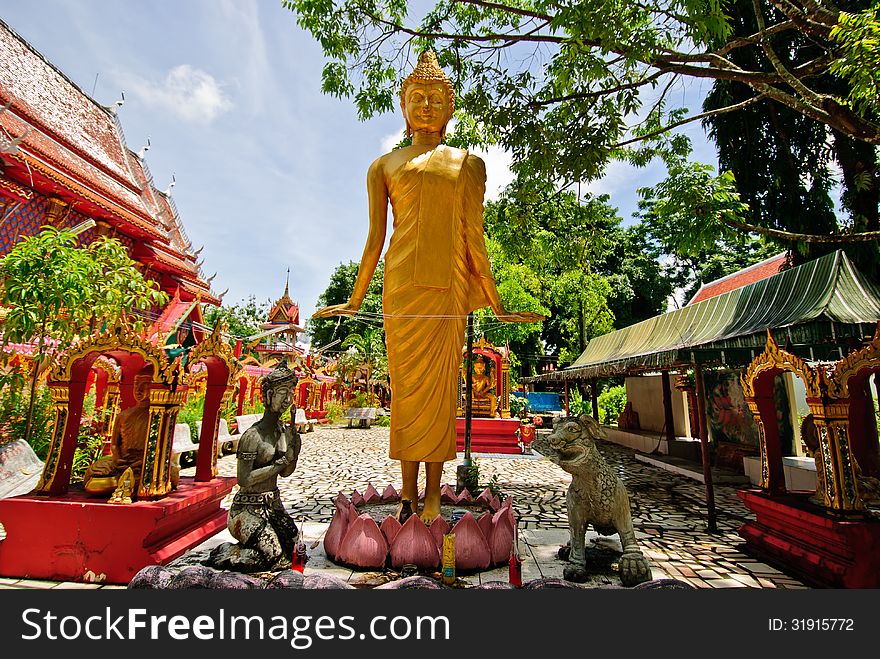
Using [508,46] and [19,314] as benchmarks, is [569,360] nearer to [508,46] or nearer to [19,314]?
[508,46]

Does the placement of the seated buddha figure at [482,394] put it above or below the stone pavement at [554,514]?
above

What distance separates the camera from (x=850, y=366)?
3.43 metres

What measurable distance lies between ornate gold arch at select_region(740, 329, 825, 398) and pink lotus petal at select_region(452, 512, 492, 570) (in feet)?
9.14

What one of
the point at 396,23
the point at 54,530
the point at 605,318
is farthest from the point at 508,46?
the point at 605,318

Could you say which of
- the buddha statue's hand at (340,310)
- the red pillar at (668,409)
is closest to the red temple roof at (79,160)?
the buddha statue's hand at (340,310)

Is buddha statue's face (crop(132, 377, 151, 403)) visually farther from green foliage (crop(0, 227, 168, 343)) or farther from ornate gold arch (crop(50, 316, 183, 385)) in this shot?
green foliage (crop(0, 227, 168, 343))

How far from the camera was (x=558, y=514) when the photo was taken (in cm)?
556

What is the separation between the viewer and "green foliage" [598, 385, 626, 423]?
19.3m

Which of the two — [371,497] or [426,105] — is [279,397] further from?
[426,105]

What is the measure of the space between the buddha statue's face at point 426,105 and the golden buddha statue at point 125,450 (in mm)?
3050

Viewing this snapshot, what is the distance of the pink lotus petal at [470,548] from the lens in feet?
10.1

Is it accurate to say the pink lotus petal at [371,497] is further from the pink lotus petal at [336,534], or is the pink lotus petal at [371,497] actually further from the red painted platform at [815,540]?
the red painted platform at [815,540]

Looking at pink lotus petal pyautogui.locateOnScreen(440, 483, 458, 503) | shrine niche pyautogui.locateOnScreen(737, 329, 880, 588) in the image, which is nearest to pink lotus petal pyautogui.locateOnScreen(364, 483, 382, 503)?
pink lotus petal pyautogui.locateOnScreen(440, 483, 458, 503)

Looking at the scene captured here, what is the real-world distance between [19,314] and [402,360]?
3569 millimetres
